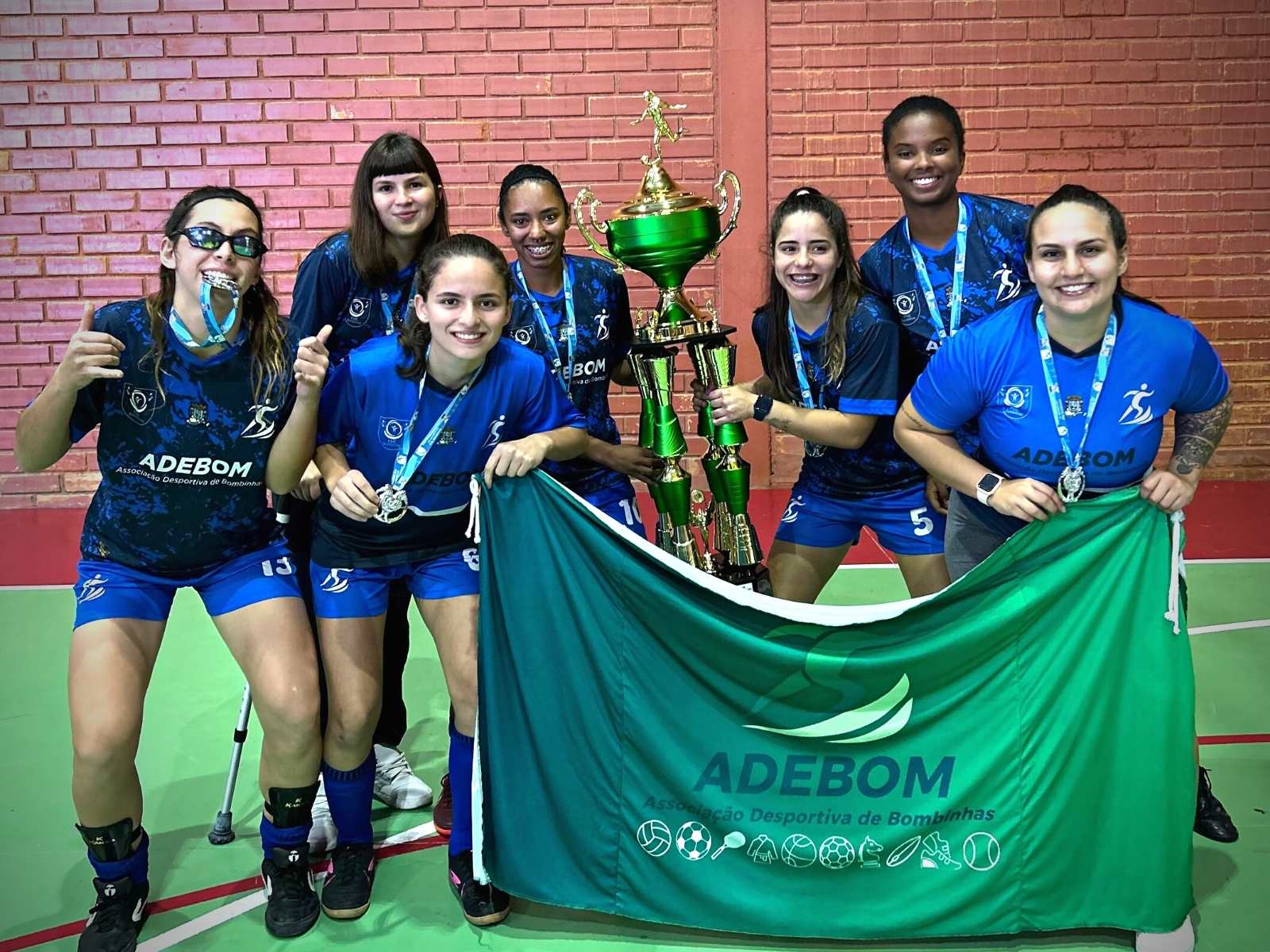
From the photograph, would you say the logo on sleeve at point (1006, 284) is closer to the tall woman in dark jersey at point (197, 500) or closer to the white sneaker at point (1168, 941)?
the white sneaker at point (1168, 941)

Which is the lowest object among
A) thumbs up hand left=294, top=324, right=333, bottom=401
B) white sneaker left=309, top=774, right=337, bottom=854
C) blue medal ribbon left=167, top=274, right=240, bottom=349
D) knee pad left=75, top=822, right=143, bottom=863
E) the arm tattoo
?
white sneaker left=309, top=774, right=337, bottom=854

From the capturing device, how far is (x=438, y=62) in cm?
761

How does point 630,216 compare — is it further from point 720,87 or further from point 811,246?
point 720,87

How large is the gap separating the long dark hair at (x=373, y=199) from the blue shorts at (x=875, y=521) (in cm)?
148

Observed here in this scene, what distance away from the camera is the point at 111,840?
3.04 metres

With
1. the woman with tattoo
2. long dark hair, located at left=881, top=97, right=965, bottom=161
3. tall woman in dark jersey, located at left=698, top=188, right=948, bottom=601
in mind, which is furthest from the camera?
long dark hair, located at left=881, top=97, right=965, bottom=161

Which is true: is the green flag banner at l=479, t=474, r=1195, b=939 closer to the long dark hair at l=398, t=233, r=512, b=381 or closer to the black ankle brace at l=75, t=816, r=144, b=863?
the long dark hair at l=398, t=233, r=512, b=381

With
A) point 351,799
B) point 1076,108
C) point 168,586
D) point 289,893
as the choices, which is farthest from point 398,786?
point 1076,108

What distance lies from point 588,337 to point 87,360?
1522 millimetres

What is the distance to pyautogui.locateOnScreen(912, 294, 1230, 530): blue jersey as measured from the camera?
2.91 meters

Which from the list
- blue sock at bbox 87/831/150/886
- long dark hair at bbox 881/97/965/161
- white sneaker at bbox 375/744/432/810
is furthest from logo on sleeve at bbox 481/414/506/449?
long dark hair at bbox 881/97/965/161

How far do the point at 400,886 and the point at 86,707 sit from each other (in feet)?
3.27

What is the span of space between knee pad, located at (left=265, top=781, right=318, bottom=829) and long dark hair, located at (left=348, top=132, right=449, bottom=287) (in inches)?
60.1

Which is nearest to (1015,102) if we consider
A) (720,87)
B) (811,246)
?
(720,87)
